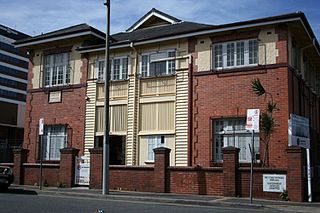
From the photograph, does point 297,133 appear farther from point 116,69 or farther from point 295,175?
point 116,69

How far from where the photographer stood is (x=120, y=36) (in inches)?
1149

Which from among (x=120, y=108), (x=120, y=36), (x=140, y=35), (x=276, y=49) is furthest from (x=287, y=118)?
(x=120, y=36)

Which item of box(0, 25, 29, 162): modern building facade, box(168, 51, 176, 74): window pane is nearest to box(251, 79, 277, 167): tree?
box(168, 51, 176, 74): window pane

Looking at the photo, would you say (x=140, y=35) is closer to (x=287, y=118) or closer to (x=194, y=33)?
(x=194, y=33)

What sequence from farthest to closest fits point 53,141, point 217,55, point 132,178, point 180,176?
point 53,141, point 217,55, point 132,178, point 180,176

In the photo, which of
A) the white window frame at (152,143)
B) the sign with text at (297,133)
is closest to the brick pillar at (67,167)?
the white window frame at (152,143)

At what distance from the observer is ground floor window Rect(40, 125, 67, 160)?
26000 millimetres

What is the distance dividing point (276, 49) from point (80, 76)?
35.7 ft

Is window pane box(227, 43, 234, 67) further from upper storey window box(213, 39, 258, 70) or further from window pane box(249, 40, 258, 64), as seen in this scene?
window pane box(249, 40, 258, 64)

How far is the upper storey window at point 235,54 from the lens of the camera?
21125 millimetres

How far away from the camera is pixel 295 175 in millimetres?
17328

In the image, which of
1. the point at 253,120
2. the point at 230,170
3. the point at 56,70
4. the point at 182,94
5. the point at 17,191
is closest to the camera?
Answer: the point at 253,120

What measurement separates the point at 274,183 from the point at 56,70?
14602 millimetres

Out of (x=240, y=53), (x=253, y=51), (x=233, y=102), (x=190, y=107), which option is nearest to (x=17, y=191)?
(x=190, y=107)
